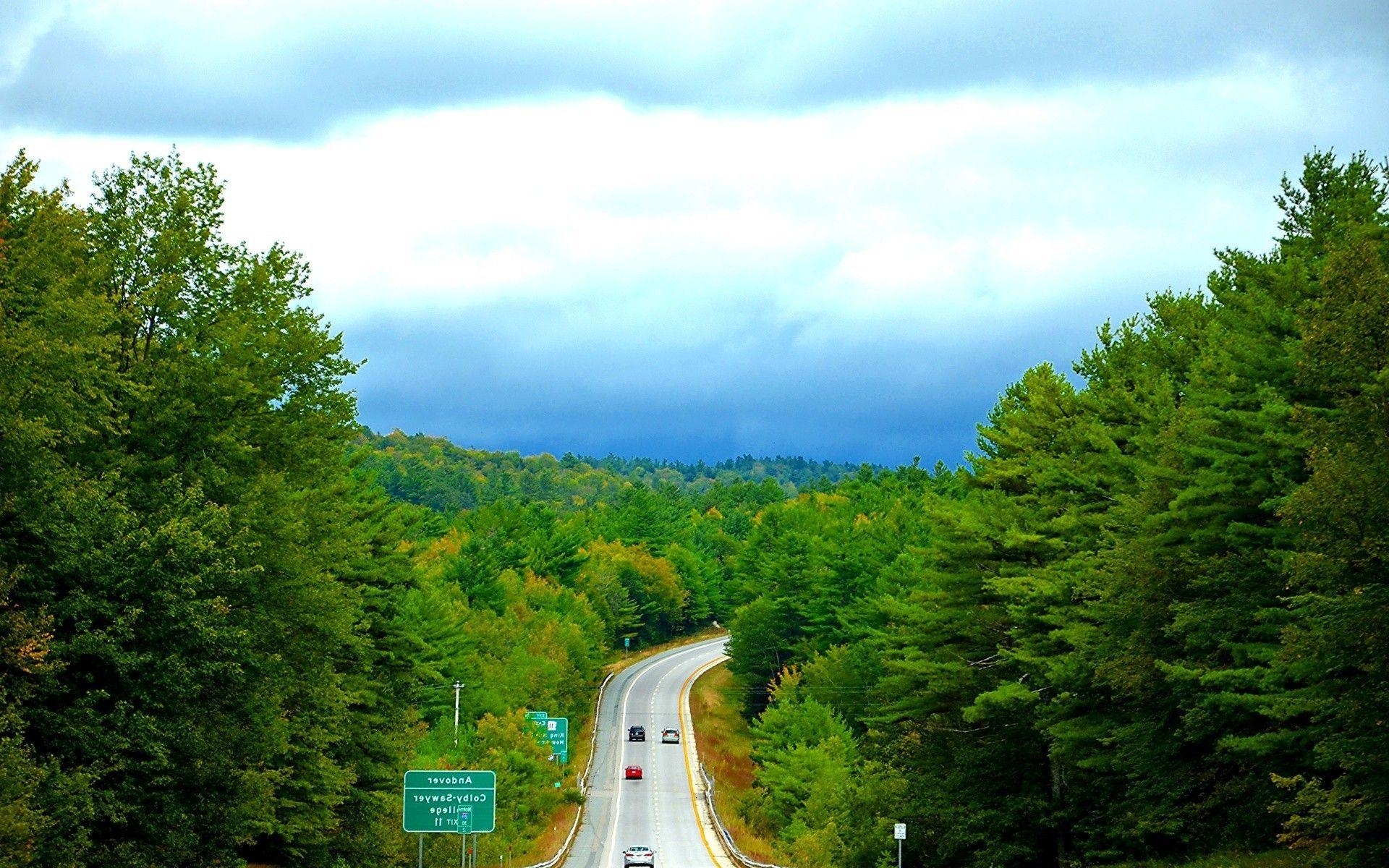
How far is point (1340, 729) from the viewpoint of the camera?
24.3m

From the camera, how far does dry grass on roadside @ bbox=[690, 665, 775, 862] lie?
3051 inches

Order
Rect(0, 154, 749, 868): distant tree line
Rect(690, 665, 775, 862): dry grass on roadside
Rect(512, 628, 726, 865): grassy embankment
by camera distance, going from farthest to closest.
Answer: Rect(690, 665, 775, 862): dry grass on roadside
Rect(512, 628, 726, 865): grassy embankment
Rect(0, 154, 749, 868): distant tree line

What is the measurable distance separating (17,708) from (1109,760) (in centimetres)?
2334

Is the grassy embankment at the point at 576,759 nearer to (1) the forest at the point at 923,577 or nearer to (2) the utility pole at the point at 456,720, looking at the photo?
(2) the utility pole at the point at 456,720

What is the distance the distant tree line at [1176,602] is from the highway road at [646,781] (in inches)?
565

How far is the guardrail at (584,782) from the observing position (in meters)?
63.9

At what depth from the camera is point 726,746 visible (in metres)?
111

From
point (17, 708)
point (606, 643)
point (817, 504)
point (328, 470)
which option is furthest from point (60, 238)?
point (817, 504)

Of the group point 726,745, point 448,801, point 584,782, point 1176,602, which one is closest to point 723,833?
point 584,782

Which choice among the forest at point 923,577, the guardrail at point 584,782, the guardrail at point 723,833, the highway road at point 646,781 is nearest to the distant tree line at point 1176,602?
the forest at point 923,577

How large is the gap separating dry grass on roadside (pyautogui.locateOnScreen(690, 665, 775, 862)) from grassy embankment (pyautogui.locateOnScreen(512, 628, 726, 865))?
29.0 feet

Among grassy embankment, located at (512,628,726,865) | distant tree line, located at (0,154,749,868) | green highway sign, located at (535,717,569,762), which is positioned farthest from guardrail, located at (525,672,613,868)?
distant tree line, located at (0,154,749,868)

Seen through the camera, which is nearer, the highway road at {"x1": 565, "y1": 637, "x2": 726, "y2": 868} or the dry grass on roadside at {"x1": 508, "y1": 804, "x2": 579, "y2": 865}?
the dry grass on roadside at {"x1": 508, "y1": 804, "x2": 579, "y2": 865}

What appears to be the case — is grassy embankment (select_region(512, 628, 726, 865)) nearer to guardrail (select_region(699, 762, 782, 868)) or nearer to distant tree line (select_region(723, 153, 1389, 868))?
guardrail (select_region(699, 762, 782, 868))
